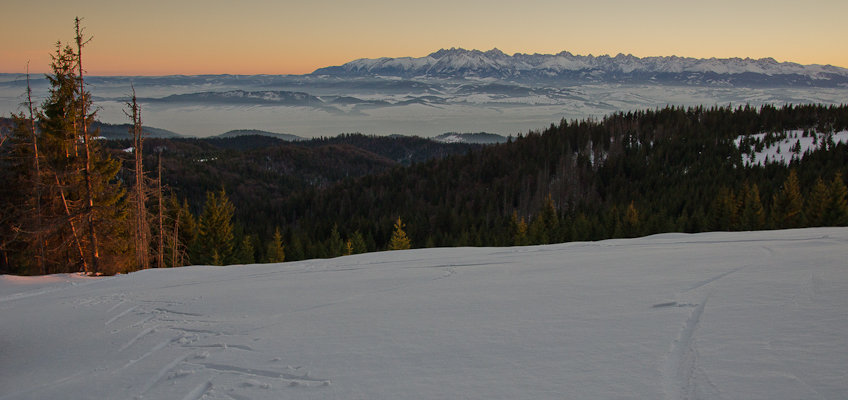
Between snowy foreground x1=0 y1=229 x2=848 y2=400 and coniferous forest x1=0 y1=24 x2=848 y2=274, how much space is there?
1284 centimetres

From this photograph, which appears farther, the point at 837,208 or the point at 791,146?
the point at 791,146

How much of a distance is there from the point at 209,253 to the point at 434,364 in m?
39.2

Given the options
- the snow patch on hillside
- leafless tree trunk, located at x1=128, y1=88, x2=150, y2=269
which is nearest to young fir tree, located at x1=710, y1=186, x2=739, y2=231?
leafless tree trunk, located at x1=128, y1=88, x2=150, y2=269

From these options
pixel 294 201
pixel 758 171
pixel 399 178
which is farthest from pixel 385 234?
pixel 758 171

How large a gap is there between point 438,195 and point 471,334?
13918 cm

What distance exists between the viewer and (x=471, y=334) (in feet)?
21.1

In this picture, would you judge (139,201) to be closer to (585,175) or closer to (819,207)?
(819,207)

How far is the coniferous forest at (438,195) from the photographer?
2177cm

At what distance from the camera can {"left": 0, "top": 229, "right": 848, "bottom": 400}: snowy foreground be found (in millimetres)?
4805

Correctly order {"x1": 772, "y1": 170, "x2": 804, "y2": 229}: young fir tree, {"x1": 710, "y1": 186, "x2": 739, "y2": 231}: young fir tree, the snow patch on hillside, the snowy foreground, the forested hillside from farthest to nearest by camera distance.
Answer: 1. the snow patch on hillside
2. the forested hillside
3. {"x1": 710, "y1": 186, "x2": 739, "y2": 231}: young fir tree
4. {"x1": 772, "y1": 170, "x2": 804, "y2": 229}: young fir tree
5. the snowy foreground

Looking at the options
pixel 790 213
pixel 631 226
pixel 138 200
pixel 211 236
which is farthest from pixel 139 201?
pixel 790 213

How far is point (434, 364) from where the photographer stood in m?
5.50

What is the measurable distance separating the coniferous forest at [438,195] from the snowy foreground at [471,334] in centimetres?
1284

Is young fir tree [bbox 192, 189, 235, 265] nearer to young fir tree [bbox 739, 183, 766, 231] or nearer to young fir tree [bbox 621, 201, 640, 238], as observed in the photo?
young fir tree [bbox 621, 201, 640, 238]
